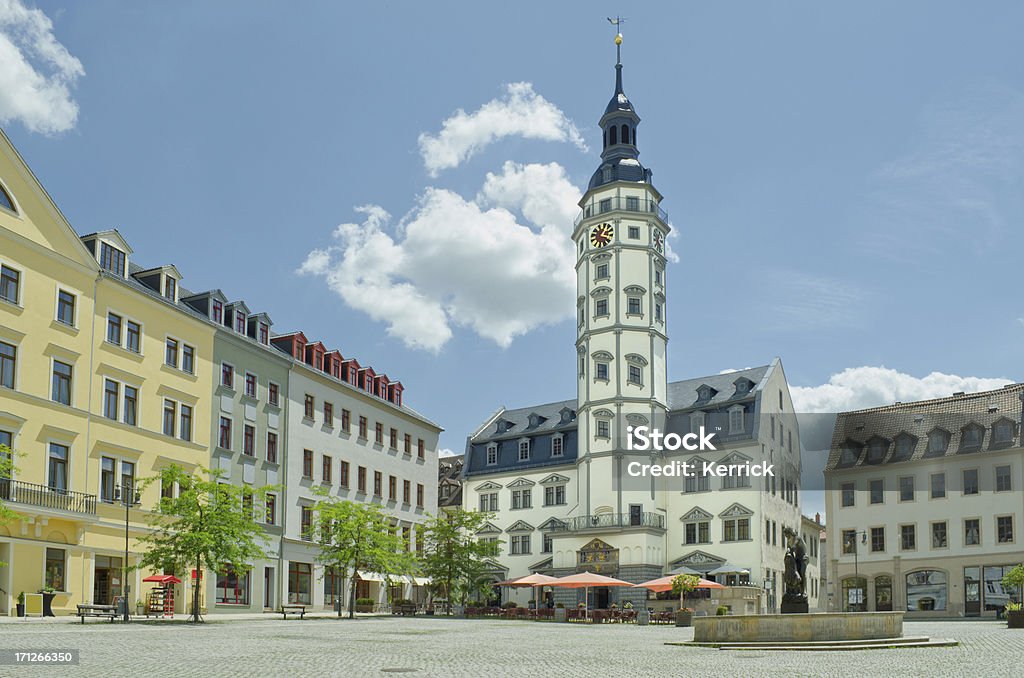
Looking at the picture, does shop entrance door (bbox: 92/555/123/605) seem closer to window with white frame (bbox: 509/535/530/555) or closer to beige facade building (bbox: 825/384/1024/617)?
window with white frame (bbox: 509/535/530/555)

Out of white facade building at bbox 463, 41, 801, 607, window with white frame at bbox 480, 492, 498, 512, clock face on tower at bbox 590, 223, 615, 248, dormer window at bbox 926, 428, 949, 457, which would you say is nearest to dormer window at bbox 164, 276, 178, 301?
white facade building at bbox 463, 41, 801, 607

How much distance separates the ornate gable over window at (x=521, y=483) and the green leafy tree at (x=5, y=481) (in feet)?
159

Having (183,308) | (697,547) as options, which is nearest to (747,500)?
(697,547)

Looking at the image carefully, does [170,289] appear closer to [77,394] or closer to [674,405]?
[77,394]

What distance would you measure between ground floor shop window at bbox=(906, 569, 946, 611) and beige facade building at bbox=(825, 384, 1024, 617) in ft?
0.20

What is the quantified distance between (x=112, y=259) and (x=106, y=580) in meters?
13.0

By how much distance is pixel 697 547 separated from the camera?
7300cm

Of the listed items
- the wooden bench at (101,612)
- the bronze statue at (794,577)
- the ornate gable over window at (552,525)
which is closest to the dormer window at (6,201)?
the wooden bench at (101,612)

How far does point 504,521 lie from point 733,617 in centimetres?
5811

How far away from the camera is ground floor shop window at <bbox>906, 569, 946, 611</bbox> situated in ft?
218

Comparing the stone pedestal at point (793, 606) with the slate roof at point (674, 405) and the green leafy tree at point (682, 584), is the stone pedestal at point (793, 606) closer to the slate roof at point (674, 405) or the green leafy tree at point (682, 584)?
the green leafy tree at point (682, 584)

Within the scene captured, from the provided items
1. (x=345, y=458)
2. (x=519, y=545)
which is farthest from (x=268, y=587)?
(x=519, y=545)

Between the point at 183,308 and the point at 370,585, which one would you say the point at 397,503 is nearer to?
the point at 370,585

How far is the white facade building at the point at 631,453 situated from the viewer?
72.6m
